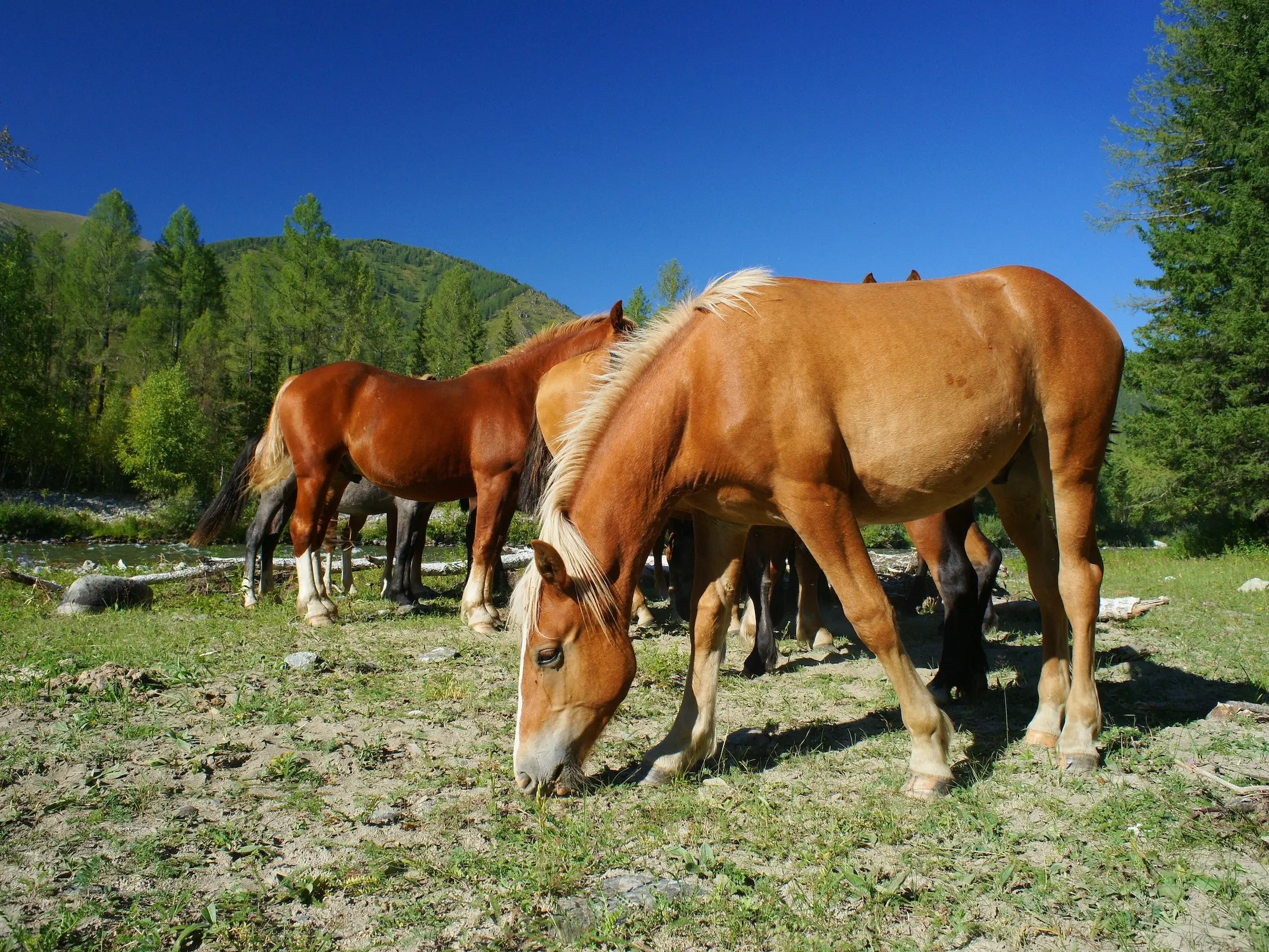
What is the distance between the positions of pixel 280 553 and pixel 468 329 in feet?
148

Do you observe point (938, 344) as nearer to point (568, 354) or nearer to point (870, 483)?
point (870, 483)

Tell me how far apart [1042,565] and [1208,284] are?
18163mm

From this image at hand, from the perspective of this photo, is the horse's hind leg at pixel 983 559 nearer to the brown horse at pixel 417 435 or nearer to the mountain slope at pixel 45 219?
the brown horse at pixel 417 435

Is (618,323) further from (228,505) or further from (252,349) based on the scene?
(252,349)

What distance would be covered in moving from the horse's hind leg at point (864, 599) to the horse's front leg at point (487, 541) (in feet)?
14.2

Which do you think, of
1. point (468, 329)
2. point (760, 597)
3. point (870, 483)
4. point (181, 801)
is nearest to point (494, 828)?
point (181, 801)

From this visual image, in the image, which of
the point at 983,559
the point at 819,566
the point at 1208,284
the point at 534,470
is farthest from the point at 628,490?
the point at 1208,284

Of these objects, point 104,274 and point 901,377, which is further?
point 104,274

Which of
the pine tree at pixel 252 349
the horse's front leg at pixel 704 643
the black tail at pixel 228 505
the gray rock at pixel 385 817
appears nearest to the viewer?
the gray rock at pixel 385 817

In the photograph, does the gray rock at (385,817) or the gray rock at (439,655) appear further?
the gray rock at (439,655)

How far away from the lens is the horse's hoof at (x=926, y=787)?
3068mm

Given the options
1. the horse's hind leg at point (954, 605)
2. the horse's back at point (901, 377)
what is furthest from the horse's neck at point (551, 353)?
the horse's back at point (901, 377)

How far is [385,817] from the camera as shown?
9.61 ft

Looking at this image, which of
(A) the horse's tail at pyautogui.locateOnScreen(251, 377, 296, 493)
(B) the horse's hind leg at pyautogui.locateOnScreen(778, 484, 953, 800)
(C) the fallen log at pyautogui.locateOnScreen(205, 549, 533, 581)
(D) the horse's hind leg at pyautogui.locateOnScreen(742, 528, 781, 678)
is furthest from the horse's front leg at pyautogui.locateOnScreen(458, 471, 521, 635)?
(C) the fallen log at pyautogui.locateOnScreen(205, 549, 533, 581)
